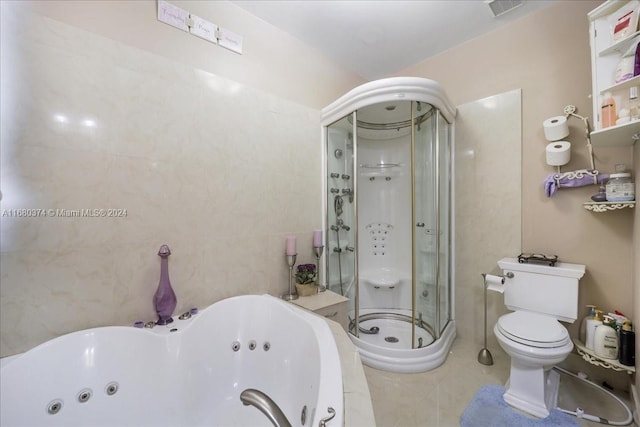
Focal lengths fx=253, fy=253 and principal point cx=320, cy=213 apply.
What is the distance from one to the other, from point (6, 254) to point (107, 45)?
1.08 meters

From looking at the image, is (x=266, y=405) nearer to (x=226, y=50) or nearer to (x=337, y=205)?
(x=337, y=205)

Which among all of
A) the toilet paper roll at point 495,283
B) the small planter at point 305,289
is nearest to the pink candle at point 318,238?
the small planter at point 305,289

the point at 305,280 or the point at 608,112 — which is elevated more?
the point at 608,112

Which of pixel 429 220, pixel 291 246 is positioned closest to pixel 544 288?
pixel 429 220

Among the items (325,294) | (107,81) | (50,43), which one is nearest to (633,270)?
(325,294)

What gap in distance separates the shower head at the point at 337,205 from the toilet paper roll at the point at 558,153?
4.99 feet

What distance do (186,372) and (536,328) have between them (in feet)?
6.41

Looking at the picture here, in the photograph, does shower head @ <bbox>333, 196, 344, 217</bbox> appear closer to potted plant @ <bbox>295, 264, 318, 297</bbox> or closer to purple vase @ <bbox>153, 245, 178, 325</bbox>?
potted plant @ <bbox>295, 264, 318, 297</bbox>

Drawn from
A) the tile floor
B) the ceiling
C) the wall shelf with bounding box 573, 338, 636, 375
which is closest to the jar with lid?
the wall shelf with bounding box 573, 338, 636, 375

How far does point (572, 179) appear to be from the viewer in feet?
5.52

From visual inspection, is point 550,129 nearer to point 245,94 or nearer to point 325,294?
point 325,294

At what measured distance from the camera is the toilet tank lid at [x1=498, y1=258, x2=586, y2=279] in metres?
1.56

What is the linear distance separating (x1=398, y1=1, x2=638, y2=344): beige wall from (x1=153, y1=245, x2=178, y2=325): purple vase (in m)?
2.41

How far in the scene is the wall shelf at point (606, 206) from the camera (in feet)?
4.75
